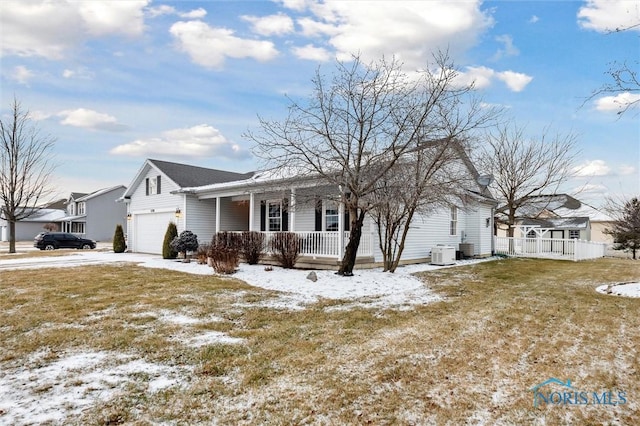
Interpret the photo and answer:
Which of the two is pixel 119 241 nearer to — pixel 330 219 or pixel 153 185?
pixel 153 185

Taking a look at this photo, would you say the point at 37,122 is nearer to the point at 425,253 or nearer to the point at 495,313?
the point at 425,253

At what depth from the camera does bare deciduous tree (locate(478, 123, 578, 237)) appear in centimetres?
2261

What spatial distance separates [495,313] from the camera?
6555mm

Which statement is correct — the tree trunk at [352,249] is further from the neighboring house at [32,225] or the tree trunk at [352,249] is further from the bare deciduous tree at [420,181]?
the neighboring house at [32,225]

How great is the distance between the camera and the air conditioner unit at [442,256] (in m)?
14.6

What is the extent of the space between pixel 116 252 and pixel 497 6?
66.1 feet

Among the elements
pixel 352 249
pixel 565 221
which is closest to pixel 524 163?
pixel 565 221

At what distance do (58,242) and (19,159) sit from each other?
21.7 feet

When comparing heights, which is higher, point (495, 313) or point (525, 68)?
point (525, 68)

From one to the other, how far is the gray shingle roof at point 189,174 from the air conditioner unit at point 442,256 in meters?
11.9

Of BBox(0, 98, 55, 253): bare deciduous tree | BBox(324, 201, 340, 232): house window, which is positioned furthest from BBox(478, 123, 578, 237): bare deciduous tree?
BBox(0, 98, 55, 253): bare deciduous tree

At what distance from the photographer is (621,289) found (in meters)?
9.02

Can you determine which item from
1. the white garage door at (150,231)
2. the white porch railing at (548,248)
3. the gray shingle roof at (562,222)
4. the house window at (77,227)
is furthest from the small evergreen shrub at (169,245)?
the house window at (77,227)

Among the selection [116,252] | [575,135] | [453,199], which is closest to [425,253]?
[453,199]
